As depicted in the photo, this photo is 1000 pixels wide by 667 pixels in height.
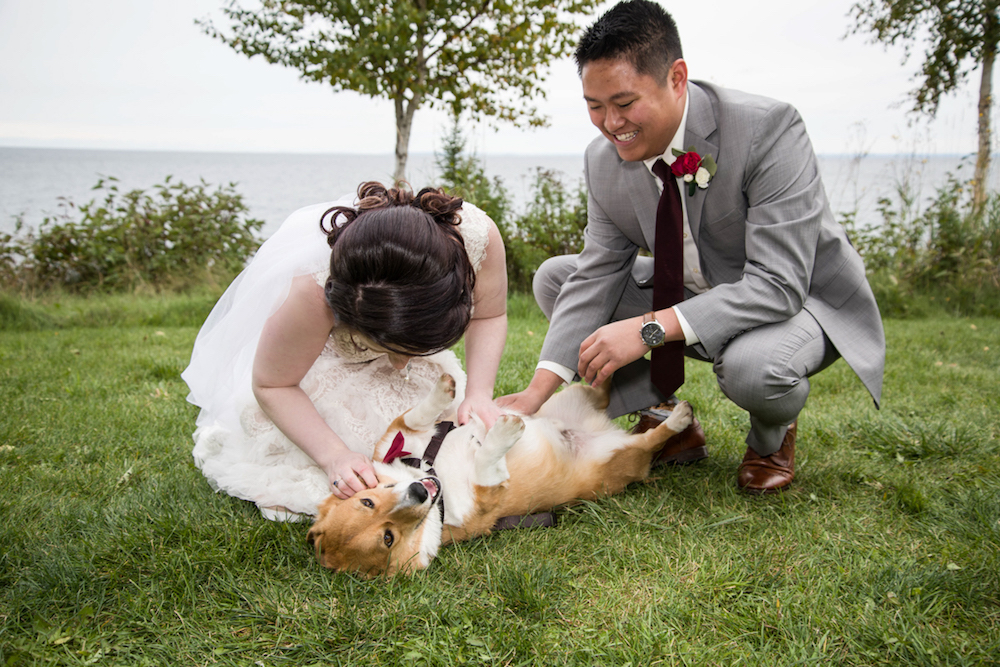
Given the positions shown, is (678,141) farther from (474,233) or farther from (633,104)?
(474,233)

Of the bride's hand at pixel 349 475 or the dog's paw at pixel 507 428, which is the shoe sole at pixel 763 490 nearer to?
the dog's paw at pixel 507 428

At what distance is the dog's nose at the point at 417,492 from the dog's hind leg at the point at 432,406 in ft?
1.14

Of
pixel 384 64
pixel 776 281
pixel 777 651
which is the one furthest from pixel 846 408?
pixel 384 64

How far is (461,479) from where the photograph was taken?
7.26 ft

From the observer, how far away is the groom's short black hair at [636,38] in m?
2.02

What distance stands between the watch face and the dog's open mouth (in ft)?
2.86

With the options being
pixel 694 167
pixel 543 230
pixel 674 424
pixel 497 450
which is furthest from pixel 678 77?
pixel 543 230

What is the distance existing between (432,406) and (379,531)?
0.50 m

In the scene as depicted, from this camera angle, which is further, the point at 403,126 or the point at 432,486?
the point at 403,126

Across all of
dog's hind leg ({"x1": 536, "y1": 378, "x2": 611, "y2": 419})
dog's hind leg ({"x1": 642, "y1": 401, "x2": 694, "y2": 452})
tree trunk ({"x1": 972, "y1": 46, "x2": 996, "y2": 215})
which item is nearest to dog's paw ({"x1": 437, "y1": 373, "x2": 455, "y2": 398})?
dog's hind leg ({"x1": 536, "y1": 378, "x2": 611, "y2": 419})

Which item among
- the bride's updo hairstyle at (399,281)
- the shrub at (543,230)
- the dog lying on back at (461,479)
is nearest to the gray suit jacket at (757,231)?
the dog lying on back at (461,479)

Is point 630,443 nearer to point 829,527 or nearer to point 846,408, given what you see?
point 829,527

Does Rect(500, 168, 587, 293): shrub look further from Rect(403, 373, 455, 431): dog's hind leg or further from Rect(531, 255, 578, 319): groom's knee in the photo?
Rect(403, 373, 455, 431): dog's hind leg

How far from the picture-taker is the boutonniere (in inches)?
88.0
